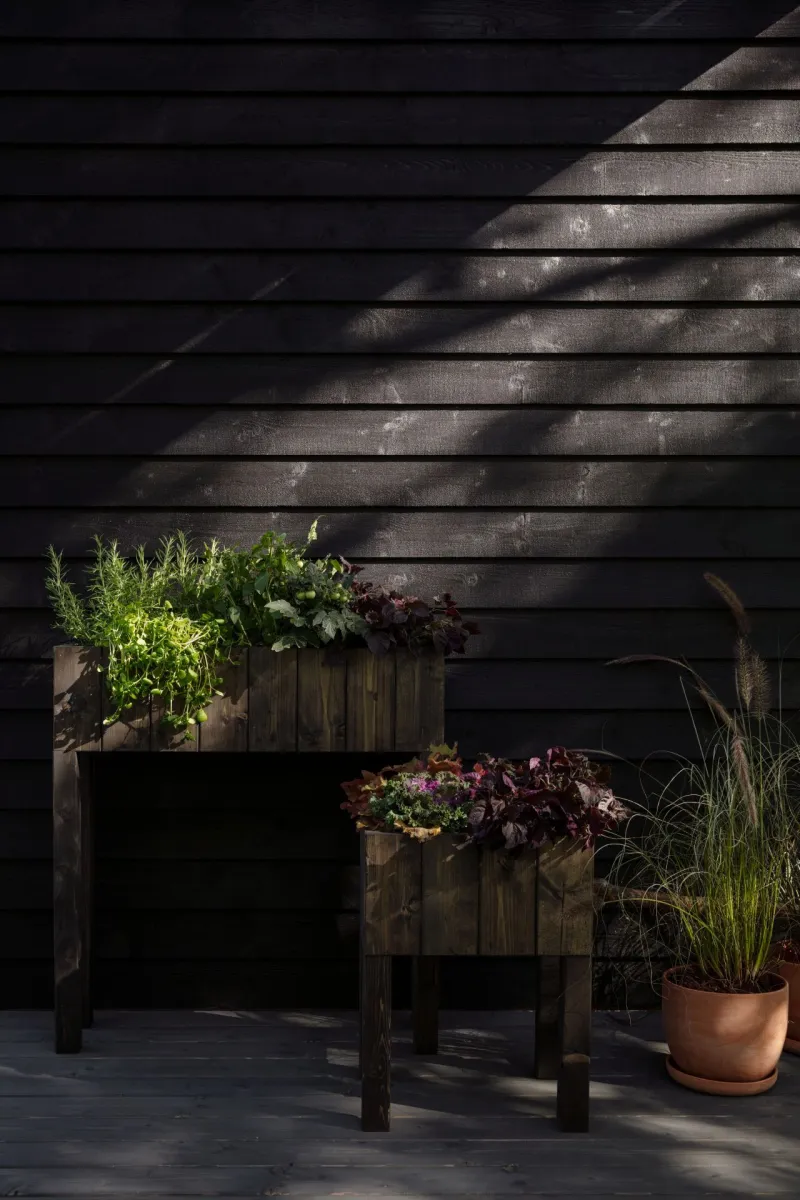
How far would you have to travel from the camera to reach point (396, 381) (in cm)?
A: 308

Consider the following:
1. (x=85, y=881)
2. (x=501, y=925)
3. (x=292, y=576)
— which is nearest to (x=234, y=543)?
(x=292, y=576)

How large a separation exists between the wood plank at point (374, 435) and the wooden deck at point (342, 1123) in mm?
1501

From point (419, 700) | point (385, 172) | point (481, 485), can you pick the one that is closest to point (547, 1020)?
point (419, 700)

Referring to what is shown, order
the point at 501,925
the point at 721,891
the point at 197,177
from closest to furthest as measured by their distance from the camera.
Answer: the point at 501,925
the point at 721,891
the point at 197,177

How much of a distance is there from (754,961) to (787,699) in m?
0.84

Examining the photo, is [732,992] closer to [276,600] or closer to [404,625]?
[404,625]

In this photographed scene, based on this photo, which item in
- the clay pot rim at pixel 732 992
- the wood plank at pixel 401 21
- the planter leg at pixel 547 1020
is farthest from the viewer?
the wood plank at pixel 401 21

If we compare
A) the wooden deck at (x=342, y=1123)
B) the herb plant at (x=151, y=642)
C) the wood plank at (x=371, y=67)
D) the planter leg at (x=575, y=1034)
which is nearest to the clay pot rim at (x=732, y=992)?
the wooden deck at (x=342, y=1123)

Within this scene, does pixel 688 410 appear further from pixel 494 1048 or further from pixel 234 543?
pixel 494 1048

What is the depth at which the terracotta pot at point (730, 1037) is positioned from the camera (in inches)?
97.8

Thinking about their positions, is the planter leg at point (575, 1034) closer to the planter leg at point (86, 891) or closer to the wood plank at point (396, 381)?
the planter leg at point (86, 891)

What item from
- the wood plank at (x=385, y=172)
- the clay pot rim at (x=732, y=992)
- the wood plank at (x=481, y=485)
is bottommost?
the clay pot rim at (x=732, y=992)

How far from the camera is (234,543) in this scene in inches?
121

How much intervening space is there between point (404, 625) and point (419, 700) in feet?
0.66
